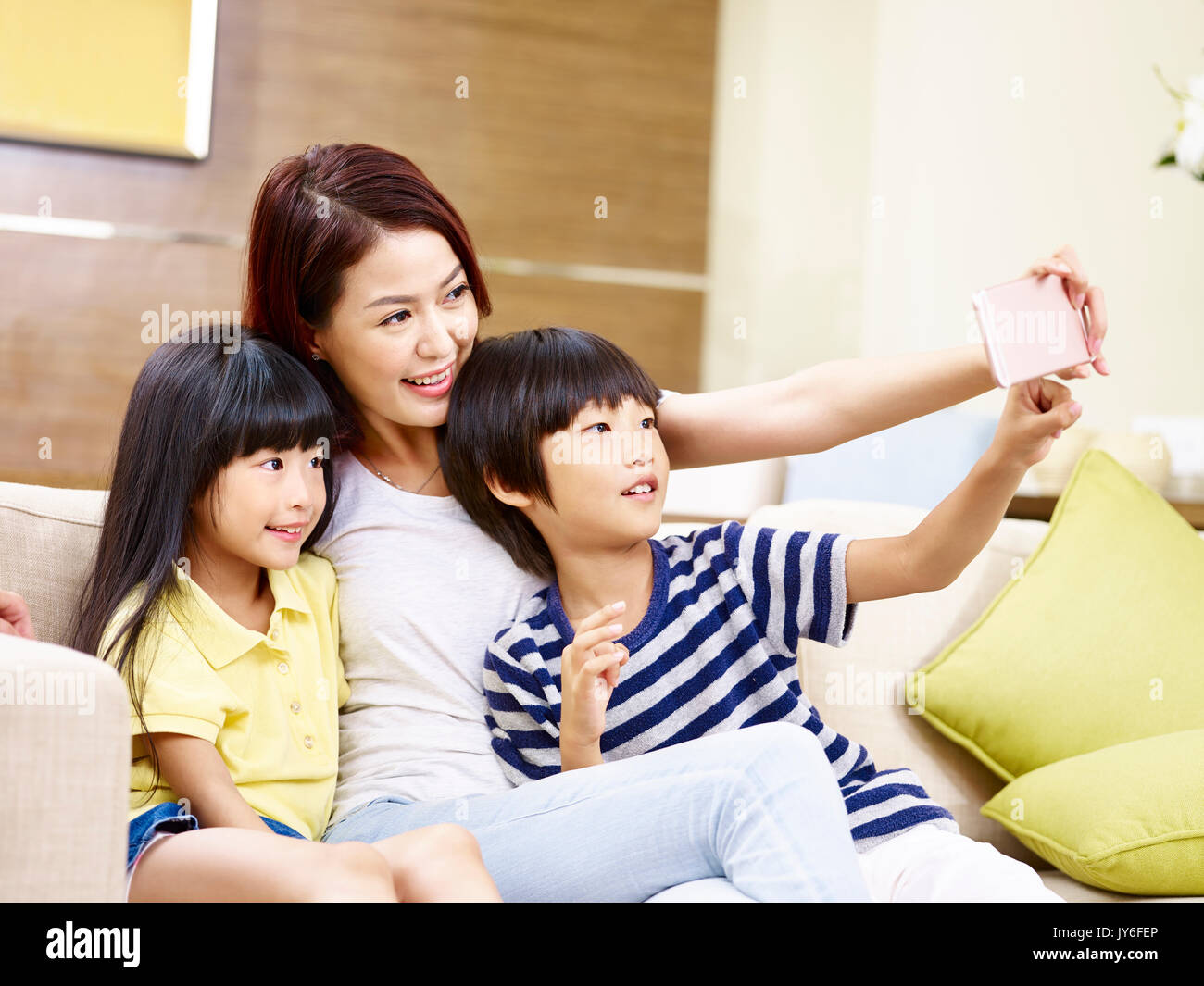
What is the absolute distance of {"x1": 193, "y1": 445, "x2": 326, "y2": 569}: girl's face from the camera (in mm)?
1135

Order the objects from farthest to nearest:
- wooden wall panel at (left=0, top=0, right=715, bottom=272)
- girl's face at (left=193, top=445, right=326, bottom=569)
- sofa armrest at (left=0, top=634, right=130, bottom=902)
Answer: wooden wall panel at (left=0, top=0, right=715, bottom=272)
girl's face at (left=193, top=445, right=326, bottom=569)
sofa armrest at (left=0, top=634, right=130, bottom=902)

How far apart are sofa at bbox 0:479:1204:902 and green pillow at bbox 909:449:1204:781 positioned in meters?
0.05

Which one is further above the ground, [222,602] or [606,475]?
[606,475]

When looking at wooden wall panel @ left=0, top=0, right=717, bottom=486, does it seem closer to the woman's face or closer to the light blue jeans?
the woman's face

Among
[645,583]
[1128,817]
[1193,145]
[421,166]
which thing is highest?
[421,166]

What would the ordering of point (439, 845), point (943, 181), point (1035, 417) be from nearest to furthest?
point (439, 845)
point (1035, 417)
point (943, 181)

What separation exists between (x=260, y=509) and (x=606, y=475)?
1.13 ft

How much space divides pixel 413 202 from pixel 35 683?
2.23 feet

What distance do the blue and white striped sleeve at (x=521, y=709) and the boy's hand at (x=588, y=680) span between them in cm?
8

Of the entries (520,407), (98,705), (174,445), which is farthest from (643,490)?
(98,705)

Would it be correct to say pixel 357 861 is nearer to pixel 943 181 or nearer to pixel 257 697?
pixel 257 697

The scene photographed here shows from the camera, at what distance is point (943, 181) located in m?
3.52

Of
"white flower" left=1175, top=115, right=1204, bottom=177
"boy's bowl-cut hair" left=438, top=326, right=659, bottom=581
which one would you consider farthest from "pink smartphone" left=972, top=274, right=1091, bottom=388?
"white flower" left=1175, top=115, right=1204, bottom=177
